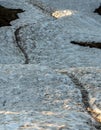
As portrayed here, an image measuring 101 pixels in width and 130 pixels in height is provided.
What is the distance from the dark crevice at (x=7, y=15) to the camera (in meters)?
53.6

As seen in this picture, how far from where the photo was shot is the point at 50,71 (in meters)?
32.4

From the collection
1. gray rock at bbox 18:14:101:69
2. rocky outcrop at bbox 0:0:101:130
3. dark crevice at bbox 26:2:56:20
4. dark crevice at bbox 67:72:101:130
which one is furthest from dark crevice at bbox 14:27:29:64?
dark crevice at bbox 67:72:101:130

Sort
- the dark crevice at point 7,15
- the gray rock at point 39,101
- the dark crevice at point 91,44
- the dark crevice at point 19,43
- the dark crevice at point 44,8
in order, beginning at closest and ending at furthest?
the gray rock at point 39,101
the dark crevice at point 19,43
the dark crevice at point 91,44
the dark crevice at point 7,15
the dark crevice at point 44,8

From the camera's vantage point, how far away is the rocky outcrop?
72.1ft

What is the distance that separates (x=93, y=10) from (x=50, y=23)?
760 inches

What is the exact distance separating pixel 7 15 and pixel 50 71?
86.6 ft

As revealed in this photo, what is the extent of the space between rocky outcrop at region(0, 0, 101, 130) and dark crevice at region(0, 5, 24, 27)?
3.37 feet

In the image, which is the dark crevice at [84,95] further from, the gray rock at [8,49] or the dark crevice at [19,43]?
the dark crevice at [19,43]

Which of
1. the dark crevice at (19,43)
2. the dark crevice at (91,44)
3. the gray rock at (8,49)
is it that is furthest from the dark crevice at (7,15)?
the dark crevice at (91,44)

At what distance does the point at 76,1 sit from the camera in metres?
72.9

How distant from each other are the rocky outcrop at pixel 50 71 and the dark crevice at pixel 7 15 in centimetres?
103

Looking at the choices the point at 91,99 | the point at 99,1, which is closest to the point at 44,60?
the point at 91,99

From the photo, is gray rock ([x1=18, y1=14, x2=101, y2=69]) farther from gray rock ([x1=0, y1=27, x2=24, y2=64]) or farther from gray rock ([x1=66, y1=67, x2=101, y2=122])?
gray rock ([x1=66, y1=67, x2=101, y2=122])

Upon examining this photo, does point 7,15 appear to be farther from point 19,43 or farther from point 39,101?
point 39,101
